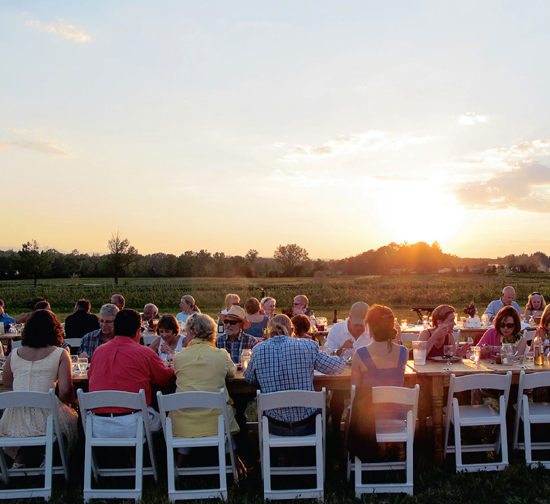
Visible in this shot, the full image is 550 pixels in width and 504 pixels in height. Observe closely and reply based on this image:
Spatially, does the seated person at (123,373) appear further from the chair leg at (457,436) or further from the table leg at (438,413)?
the chair leg at (457,436)

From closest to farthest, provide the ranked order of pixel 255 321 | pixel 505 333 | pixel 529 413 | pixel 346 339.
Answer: pixel 529 413 < pixel 505 333 < pixel 346 339 < pixel 255 321

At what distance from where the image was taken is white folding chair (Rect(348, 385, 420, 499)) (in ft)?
13.1

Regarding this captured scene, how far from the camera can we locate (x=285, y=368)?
169 inches

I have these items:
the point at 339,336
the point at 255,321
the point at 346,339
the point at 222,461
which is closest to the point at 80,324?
the point at 255,321

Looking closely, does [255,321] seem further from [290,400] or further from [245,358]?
[290,400]

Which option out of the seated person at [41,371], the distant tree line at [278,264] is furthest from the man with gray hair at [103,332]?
the distant tree line at [278,264]

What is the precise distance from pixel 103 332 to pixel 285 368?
2966 millimetres

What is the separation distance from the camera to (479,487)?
416 cm

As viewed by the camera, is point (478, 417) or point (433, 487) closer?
point (433, 487)

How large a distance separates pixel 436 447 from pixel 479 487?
0.58 meters

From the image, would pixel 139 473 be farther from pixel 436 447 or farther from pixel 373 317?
pixel 436 447

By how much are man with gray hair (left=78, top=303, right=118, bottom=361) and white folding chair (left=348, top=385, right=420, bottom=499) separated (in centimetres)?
330

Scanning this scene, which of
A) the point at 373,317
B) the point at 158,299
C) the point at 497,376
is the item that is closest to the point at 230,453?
the point at 373,317

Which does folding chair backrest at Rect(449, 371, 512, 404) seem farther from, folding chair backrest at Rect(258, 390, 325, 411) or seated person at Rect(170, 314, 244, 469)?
seated person at Rect(170, 314, 244, 469)
